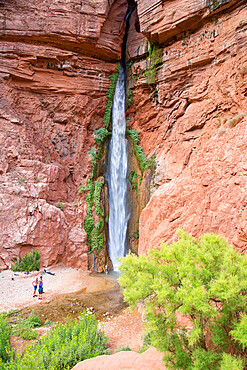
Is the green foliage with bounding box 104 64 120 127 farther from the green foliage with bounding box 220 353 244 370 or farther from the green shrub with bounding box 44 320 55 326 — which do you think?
the green foliage with bounding box 220 353 244 370

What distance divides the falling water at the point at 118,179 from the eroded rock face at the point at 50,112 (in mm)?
1319

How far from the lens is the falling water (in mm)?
18938

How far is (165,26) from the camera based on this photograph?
16.6 meters

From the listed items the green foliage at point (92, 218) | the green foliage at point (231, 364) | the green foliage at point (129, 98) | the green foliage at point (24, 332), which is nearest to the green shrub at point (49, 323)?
the green foliage at point (24, 332)

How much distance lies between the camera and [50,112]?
20.1 m

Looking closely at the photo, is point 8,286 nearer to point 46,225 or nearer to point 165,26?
point 46,225

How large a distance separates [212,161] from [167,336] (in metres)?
5.32

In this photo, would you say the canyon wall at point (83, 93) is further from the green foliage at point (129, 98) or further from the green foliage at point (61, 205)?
the green foliage at point (129, 98)

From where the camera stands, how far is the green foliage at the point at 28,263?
45.9 ft

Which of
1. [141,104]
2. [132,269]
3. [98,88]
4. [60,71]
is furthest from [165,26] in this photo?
[132,269]

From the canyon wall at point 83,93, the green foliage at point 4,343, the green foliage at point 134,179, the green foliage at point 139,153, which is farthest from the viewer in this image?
the green foliage at point 134,179

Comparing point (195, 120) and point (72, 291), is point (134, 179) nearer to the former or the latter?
point (195, 120)

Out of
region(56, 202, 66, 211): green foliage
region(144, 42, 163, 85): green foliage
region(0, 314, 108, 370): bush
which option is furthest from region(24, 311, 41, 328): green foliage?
region(144, 42, 163, 85): green foliage

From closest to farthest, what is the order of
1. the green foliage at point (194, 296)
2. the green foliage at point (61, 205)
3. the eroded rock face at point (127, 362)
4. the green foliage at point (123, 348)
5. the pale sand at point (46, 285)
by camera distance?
the green foliage at point (194, 296) → the eroded rock face at point (127, 362) → the green foliage at point (123, 348) → the pale sand at point (46, 285) → the green foliage at point (61, 205)
